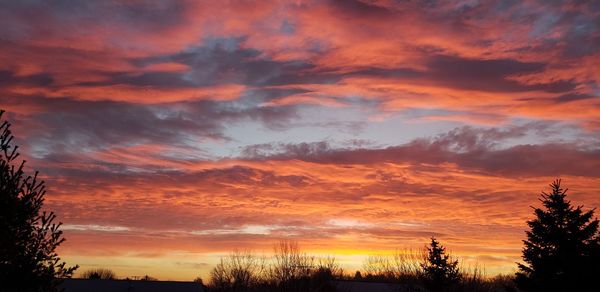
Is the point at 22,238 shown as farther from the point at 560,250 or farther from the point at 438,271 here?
the point at 438,271

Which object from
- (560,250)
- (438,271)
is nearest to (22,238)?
(560,250)

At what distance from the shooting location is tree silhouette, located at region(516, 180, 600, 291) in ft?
72.5

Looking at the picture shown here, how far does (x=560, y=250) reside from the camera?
23.1m

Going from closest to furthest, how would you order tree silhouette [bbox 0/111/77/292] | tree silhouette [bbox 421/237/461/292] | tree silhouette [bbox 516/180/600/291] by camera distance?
tree silhouette [bbox 0/111/77/292] < tree silhouette [bbox 516/180/600/291] < tree silhouette [bbox 421/237/461/292]

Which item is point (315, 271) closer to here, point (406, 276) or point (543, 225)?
point (406, 276)

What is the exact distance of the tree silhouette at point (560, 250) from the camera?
2209cm

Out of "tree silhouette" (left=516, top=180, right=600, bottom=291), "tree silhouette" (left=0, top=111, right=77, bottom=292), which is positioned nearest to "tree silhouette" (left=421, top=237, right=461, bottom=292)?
"tree silhouette" (left=516, top=180, right=600, bottom=291)

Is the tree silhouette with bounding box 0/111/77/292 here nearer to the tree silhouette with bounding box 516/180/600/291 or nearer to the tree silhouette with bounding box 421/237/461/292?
the tree silhouette with bounding box 516/180/600/291

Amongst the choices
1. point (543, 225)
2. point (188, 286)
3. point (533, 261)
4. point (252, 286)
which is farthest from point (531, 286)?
point (252, 286)

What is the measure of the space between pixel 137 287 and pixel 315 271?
2115cm

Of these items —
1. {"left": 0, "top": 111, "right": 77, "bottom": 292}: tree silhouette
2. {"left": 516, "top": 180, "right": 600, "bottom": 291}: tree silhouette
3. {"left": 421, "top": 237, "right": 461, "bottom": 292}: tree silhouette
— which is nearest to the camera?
{"left": 0, "top": 111, "right": 77, "bottom": 292}: tree silhouette

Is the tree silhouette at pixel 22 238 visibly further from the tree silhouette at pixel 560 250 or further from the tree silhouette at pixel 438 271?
the tree silhouette at pixel 438 271

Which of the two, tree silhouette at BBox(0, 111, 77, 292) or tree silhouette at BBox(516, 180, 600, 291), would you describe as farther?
tree silhouette at BBox(516, 180, 600, 291)

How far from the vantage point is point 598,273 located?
21.6 m
